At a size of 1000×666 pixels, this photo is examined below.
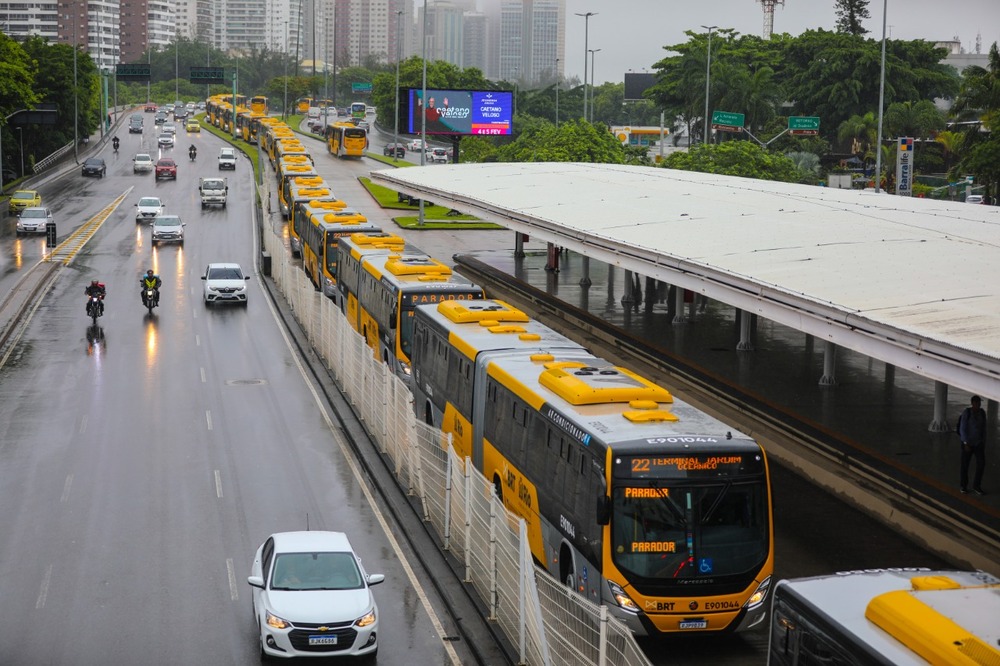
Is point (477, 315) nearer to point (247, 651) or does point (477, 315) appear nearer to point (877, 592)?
point (247, 651)

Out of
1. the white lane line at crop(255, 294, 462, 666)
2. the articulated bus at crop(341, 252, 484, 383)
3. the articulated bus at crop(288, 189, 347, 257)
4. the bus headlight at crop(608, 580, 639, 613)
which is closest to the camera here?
the bus headlight at crop(608, 580, 639, 613)

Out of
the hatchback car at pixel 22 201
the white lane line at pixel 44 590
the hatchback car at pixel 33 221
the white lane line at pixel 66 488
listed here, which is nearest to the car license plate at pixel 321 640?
the white lane line at pixel 44 590

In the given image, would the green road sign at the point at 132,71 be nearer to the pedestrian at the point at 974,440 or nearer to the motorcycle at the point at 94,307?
the motorcycle at the point at 94,307

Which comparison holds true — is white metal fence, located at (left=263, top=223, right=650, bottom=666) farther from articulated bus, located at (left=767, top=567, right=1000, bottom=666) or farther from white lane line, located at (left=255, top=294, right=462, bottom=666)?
articulated bus, located at (left=767, top=567, right=1000, bottom=666)

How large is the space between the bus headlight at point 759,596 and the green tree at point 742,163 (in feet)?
192

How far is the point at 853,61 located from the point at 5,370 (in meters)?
86.7

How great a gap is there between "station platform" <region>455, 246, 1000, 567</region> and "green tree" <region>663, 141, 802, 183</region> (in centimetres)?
2802

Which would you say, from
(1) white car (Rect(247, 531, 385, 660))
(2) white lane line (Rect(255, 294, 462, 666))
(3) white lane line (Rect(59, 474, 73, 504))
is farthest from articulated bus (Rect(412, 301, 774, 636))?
(3) white lane line (Rect(59, 474, 73, 504))

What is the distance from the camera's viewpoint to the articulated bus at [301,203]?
53853 millimetres

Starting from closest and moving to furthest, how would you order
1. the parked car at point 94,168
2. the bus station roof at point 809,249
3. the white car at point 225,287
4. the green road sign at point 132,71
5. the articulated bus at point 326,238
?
the bus station roof at point 809,249
the articulated bus at point 326,238
the white car at point 225,287
the parked car at point 94,168
the green road sign at point 132,71

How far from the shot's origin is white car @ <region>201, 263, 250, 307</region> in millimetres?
46125

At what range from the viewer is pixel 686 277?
25297 mm

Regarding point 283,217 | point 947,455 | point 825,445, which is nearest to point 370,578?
point 825,445

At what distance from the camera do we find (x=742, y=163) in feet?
237
